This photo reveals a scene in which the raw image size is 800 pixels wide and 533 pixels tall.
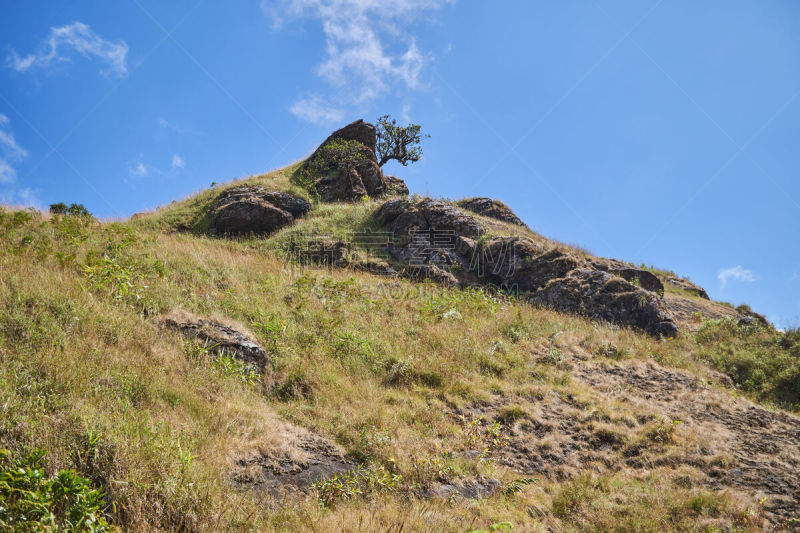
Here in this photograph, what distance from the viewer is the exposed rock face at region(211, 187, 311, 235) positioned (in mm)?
19891

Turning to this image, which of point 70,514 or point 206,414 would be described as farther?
point 206,414

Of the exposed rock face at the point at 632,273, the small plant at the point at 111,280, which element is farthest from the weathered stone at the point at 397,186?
the small plant at the point at 111,280

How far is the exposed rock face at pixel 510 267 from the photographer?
14461 mm

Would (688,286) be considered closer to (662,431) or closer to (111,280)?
(662,431)

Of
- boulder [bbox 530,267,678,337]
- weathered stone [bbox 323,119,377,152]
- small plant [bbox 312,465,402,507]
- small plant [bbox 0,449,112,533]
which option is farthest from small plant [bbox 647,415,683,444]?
weathered stone [bbox 323,119,377,152]

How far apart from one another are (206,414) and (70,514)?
206cm

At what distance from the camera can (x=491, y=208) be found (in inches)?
1023

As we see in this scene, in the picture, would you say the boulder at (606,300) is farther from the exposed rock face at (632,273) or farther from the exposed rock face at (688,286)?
the exposed rock face at (688,286)

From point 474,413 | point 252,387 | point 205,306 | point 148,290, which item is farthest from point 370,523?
point 148,290

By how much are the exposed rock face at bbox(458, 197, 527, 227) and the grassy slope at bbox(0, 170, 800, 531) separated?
47.7ft

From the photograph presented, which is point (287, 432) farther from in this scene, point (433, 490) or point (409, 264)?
point (409, 264)

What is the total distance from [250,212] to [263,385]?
15.4 m

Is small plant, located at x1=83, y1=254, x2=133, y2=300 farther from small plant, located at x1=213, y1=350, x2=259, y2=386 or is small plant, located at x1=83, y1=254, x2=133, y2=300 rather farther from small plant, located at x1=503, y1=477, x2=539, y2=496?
A: small plant, located at x1=503, y1=477, x2=539, y2=496

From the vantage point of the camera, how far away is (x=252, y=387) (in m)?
6.28
